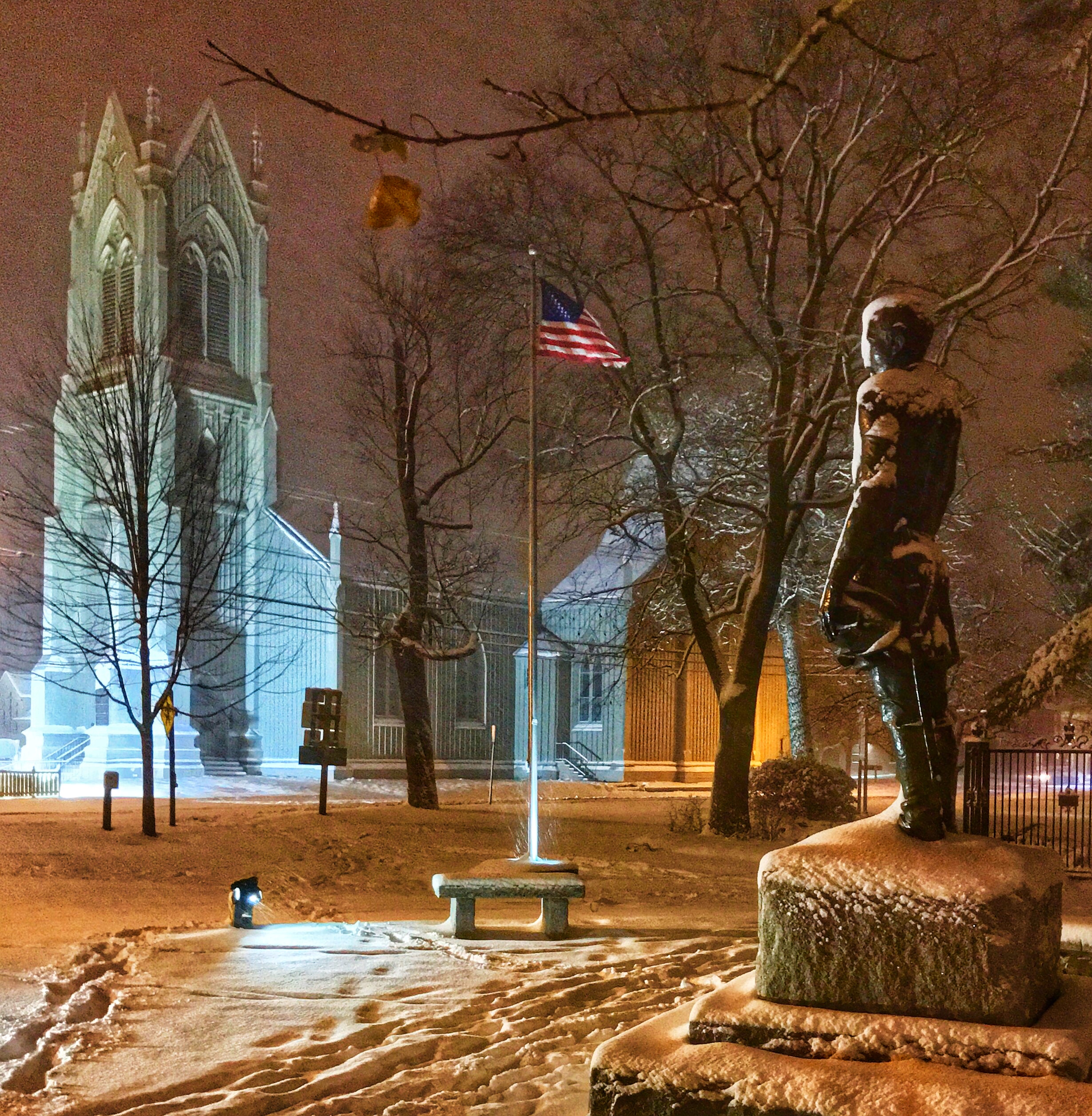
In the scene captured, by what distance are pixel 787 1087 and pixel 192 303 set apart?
35897 mm

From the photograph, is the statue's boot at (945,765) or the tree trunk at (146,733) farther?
the tree trunk at (146,733)

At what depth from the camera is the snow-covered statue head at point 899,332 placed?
4.99 meters

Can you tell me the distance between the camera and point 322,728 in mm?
21219

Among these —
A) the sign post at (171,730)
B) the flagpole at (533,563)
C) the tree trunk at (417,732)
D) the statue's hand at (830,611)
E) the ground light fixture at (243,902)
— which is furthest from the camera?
the tree trunk at (417,732)

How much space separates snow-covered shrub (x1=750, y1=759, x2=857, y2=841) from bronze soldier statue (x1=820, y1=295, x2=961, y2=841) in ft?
53.9

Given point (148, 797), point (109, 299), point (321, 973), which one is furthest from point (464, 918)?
point (109, 299)

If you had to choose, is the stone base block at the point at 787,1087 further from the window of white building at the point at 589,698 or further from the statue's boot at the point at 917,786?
the window of white building at the point at 589,698

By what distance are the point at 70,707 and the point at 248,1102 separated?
32.6 meters

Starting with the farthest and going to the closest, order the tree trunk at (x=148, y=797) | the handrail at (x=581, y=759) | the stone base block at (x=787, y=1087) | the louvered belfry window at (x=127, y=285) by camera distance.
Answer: the handrail at (x=581, y=759)
the louvered belfry window at (x=127, y=285)
the tree trunk at (x=148, y=797)
the stone base block at (x=787, y=1087)

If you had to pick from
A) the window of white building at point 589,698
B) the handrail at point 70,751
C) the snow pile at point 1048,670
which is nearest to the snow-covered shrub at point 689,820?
the snow pile at point 1048,670

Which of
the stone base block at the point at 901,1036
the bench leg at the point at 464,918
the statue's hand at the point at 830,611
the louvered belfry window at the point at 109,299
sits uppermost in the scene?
the louvered belfry window at the point at 109,299

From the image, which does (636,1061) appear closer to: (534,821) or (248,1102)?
(248,1102)

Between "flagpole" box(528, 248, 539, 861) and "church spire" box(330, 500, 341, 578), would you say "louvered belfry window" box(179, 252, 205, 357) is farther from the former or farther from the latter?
"flagpole" box(528, 248, 539, 861)

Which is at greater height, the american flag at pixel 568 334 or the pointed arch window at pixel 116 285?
the pointed arch window at pixel 116 285
